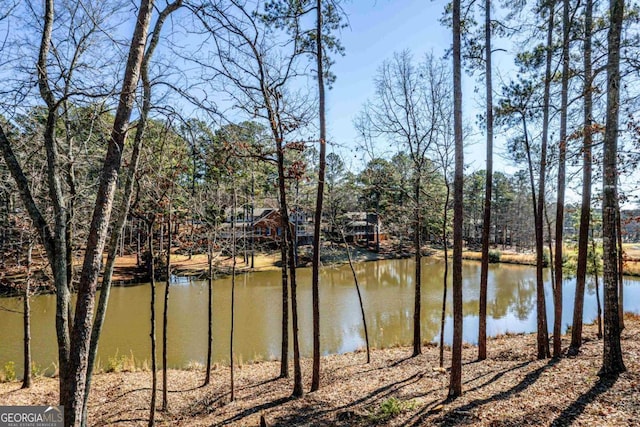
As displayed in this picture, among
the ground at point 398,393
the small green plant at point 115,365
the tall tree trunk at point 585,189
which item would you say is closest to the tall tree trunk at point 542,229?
the ground at point 398,393

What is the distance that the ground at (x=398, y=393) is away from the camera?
4.46m

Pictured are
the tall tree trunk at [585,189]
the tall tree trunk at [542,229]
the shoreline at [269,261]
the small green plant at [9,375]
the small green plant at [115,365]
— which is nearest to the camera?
the tall tree trunk at [585,189]

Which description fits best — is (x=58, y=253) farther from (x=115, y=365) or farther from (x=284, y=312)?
(x=115, y=365)

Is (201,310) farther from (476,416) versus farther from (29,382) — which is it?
(476,416)

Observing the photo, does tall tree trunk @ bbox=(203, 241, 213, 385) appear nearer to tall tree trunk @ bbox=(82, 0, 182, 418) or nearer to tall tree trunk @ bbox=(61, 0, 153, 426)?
tall tree trunk @ bbox=(82, 0, 182, 418)

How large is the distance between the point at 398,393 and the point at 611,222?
4420 millimetres

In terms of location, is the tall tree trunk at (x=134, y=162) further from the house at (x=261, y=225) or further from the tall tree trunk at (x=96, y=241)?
the house at (x=261, y=225)

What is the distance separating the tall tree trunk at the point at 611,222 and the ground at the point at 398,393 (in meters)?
0.34

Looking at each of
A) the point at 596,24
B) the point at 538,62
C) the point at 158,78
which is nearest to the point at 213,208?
the point at 158,78

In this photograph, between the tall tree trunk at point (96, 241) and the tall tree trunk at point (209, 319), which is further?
the tall tree trunk at point (209, 319)

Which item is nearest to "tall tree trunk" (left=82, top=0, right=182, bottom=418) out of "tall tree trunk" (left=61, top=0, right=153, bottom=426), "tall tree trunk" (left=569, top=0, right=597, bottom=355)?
"tall tree trunk" (left=61, top=0, right=153, bottom=426)

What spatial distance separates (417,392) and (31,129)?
677cm

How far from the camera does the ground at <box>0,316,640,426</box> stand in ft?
14.6

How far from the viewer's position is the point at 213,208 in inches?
338
